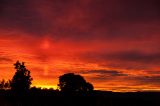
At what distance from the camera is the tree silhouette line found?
66875 mm

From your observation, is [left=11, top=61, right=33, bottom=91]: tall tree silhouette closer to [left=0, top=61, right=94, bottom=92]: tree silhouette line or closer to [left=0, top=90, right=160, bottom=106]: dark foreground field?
[left=0, top=61, right=94, bottom=92]: tree silhouette line

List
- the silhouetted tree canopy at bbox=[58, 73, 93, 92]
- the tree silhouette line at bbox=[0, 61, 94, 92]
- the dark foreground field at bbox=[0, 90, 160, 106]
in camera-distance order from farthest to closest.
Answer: the silhouetted tree canopy at bbox=[58, 73, 93, 92] < the tree silhouette line at bbox=[0, 61, 94, 92] < the dark foreground field at bbox=[0, 90, 160, 106]

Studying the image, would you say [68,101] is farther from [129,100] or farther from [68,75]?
[68,75]

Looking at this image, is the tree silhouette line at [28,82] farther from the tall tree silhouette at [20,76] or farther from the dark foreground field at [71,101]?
the dark foreground field at [71,101]

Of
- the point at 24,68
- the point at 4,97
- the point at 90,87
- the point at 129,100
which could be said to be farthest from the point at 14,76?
the point at 129,100

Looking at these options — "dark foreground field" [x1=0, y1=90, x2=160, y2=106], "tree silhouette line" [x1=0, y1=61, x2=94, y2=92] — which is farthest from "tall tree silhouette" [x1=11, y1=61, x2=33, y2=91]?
"dark foreground field" [x1=0, y1=90, x2=160, y2=106]

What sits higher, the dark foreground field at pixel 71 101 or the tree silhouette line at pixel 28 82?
the tree silhouette line at pixel 28 82

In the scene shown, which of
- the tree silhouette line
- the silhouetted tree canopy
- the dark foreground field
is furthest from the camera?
the silhouetted tree canopy

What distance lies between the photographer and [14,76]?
72.2 metres

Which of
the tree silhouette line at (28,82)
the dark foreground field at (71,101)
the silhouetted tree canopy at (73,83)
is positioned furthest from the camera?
the silhouetted tree canopy at (73,83)

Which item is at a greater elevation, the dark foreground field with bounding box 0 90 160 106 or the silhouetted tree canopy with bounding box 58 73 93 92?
the silhouetted tree canopy with bounding box 58 73 93 92

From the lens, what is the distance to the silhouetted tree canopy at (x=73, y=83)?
281 feet

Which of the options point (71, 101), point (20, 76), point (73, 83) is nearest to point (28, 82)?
point (20, 76)

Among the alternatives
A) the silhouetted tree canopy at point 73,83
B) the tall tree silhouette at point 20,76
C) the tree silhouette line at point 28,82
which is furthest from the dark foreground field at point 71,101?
the silhouetted tree canopy at point 73,83
